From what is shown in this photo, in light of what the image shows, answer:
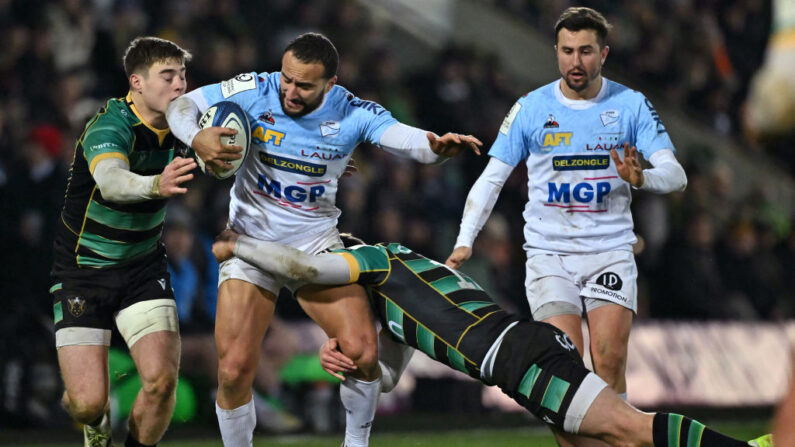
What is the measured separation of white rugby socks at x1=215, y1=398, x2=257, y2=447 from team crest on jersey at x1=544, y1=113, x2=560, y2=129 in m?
2.32

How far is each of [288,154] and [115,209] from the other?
41.7 inches

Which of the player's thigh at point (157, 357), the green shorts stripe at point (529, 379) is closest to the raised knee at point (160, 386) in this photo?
the player's thigh at point (157, 357)

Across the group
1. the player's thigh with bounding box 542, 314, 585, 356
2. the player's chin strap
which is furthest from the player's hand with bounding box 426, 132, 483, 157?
the player's thigh with bounding box 542, 314, 585, 356

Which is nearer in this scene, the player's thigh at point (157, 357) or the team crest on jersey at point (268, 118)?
the player's thigh at point (157, 357)

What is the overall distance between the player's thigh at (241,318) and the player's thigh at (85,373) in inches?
29.8

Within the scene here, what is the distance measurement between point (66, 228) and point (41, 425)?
3312 millimetres

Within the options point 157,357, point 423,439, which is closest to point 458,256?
point 157,357

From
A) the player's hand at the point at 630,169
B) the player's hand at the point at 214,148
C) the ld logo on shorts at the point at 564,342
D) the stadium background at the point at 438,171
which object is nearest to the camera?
the ld logo on shorts at the point at 564,342

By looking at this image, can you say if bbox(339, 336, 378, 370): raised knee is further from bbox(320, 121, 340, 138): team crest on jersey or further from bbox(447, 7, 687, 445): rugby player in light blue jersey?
bbox(320, 121, 340, 138): team crest on jersey

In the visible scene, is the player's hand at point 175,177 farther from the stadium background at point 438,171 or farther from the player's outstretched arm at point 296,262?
the stadium background at point 438,171

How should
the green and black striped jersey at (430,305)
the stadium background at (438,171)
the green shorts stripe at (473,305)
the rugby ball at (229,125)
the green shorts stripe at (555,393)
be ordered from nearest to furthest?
the green shorts stripe at (555,393)
the green and black striped jersey at (430,305)
the green shorts stripe at (473,305)
the rugby ball at (229,125)
the stadium background at (438,171)

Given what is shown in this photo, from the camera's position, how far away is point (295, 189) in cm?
612

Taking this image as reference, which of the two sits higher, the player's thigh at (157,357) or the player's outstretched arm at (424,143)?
the player's outstretched arm at (424,143)

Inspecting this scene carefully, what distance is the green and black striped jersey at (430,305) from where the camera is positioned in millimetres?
5270
